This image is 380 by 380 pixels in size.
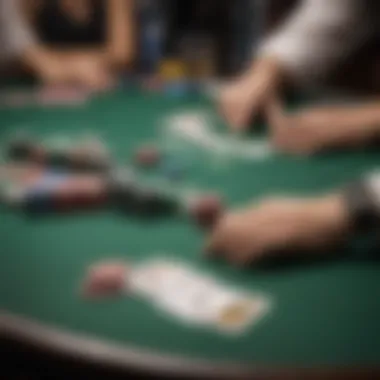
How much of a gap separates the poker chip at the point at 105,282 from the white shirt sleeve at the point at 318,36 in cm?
24

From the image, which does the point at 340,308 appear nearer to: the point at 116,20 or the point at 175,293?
the point at 175,293

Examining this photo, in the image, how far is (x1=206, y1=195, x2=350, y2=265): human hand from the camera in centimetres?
73

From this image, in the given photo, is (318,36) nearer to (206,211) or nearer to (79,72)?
(206,211)

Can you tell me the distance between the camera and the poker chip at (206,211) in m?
0.78

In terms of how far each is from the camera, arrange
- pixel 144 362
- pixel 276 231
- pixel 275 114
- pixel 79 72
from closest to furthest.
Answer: pixel 144 362 < pixel 276 231 < pixel 275 114 < pixel 79 72

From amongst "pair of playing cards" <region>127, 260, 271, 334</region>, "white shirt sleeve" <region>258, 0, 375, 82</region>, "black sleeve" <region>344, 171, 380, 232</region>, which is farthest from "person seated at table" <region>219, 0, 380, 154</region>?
"pair of playing cards" <region>127, 260, 271, 334</region>

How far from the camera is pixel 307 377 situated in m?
0.62

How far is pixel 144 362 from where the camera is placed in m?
0.63

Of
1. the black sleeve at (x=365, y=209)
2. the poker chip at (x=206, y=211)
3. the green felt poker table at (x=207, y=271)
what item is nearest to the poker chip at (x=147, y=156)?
the green felt poker table at (x=207, y=271)

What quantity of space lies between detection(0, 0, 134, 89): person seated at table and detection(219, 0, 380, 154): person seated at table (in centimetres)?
13

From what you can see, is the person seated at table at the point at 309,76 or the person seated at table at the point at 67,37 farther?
the person seated at table at the point at 67,37

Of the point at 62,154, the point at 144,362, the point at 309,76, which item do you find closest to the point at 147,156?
the point at 62,154

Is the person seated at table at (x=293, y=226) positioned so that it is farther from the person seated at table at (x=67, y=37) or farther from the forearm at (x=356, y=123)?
the person seated at table at (x=67, y=37)

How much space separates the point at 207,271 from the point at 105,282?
84 mm
